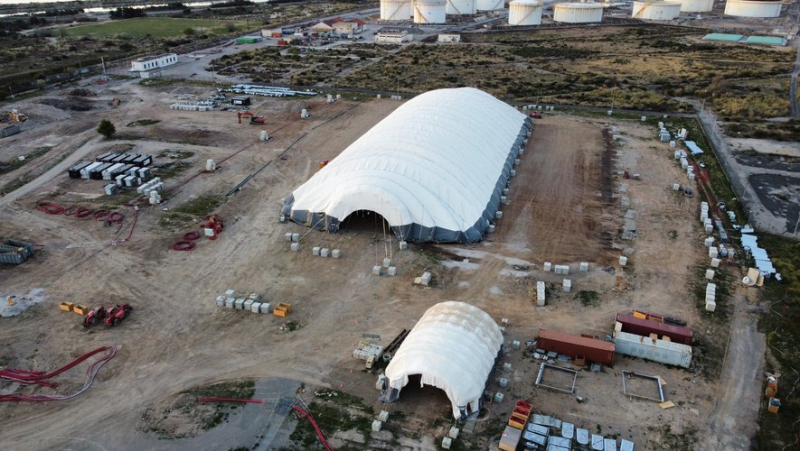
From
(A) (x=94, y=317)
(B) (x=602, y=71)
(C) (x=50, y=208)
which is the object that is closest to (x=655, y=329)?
(A) (x=94, y=317)

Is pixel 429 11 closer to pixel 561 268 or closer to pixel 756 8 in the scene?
pixel 756 8

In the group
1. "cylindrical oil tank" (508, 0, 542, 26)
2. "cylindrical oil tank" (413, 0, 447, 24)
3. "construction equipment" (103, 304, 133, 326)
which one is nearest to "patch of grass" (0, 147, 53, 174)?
"construction equipment" (103, 304, 133, 326)

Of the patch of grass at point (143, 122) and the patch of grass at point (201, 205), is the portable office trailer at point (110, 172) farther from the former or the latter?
the patch of grass at point (143, 122)

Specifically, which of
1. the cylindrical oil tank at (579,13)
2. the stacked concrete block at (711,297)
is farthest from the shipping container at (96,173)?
the cylindrical oil tank at (579,13)

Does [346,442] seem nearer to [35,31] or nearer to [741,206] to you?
[741,206]

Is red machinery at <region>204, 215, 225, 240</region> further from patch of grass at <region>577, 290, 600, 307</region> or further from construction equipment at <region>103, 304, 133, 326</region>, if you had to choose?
patch of grass at <region>577, 290, 600, 307</region>

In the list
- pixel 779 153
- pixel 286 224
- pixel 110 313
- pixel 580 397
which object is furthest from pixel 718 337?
pixel 779 153
